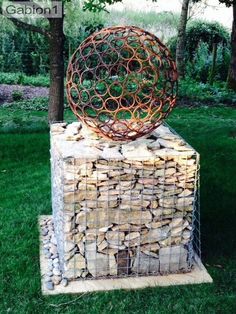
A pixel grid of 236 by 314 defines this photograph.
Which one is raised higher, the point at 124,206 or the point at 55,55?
the point at 55,55

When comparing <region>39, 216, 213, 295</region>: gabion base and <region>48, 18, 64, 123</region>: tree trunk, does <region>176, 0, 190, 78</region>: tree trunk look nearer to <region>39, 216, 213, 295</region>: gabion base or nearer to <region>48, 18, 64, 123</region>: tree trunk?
<region>48, 18, 64, 123</region>: tree trunk

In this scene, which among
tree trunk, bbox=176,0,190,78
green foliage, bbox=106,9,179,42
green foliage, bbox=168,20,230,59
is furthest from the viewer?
green foliage, bbox=106,9,179,42

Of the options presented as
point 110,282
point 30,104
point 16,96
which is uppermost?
point 16,96

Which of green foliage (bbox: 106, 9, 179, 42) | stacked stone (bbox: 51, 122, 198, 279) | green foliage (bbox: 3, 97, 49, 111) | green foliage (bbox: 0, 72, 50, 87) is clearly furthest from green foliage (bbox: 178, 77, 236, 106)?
stacked stone (bbox: 51, 122, 198, 279)

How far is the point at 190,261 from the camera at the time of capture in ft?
13.8

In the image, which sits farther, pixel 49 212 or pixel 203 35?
pixel 203 35

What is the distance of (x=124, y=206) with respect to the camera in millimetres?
3871

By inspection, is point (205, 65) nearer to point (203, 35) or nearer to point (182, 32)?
point (182, 32)

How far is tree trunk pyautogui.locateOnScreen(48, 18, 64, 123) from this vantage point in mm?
6938

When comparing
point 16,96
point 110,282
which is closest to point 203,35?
point 16,96

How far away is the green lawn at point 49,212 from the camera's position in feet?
12.3

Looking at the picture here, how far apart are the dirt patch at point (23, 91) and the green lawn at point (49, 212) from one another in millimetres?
2260

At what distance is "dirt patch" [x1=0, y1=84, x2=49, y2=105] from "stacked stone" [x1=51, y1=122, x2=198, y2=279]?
706cm

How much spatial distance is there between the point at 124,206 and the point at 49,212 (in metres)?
1.64
